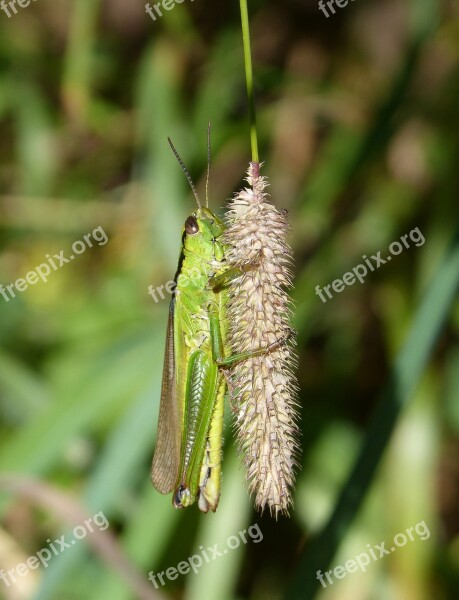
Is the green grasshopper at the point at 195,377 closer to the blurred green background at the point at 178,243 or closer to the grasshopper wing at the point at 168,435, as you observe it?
the grasshopper wing at the point at 168,435

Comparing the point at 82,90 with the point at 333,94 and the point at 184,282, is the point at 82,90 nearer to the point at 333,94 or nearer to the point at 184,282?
the point at 333,94

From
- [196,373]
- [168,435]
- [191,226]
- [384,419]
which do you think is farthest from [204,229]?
[384,419]

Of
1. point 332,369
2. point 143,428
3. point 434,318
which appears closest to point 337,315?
point 332,369

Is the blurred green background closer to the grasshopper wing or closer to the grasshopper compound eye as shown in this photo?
the grasshopper wing

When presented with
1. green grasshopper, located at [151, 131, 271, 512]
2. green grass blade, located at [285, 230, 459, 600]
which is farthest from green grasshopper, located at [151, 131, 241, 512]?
green grass blade, located at [285, 230, 459, 600]

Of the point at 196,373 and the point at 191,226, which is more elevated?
the point at 191,226

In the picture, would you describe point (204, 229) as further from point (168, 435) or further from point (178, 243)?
point (178, 243)

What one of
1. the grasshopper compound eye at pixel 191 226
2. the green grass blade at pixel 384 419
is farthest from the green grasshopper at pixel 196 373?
the green grass blade at pixel 384 419
